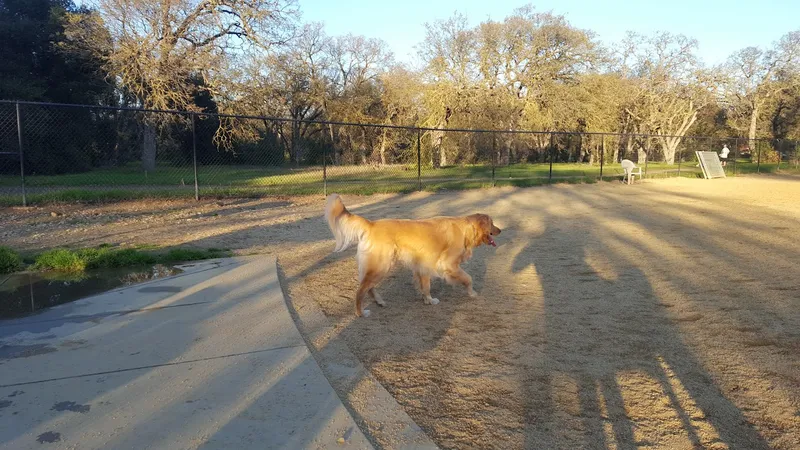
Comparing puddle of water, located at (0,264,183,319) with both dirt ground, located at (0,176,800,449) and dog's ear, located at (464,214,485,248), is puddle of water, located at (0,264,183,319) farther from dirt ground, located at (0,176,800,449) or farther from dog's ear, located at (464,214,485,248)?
dog's ear, located at (464,214,485,248)

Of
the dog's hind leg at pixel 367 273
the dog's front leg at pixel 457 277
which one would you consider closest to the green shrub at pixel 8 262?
the dog's hind leg at pixel 367 273

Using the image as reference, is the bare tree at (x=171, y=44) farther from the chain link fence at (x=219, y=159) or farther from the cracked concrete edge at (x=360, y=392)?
the cracked concrete edge at (x=360, y=392)

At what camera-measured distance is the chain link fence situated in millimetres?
15336

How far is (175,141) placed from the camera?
2483 cm

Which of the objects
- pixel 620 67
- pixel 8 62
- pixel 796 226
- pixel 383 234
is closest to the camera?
pixel 383 234

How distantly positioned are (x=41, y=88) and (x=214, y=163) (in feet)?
26.5

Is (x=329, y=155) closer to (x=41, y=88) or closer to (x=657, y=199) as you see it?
(x=41, y=88)

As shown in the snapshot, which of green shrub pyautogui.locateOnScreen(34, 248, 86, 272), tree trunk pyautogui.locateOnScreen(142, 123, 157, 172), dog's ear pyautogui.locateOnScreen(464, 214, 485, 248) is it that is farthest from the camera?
tree trunk pyautogui.locateOnScreen(142, 123, 157, 172)

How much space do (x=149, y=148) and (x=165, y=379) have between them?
2130cm

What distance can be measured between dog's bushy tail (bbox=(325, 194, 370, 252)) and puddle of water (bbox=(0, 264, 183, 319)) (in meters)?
2.41

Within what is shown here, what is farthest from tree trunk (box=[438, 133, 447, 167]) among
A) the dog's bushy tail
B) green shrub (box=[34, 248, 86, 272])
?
the dog's bushy tail

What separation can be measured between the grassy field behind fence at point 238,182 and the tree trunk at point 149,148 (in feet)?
1.71

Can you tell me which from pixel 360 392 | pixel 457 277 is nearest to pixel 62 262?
pixel 457 277

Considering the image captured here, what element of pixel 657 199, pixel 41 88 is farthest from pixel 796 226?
pixel 41 88
